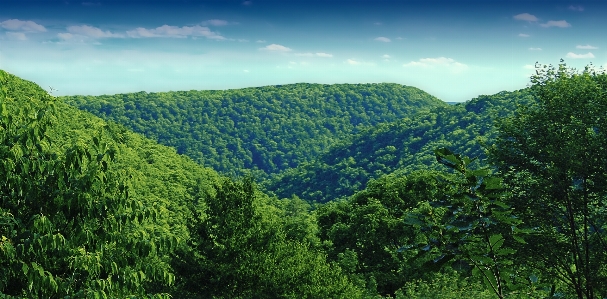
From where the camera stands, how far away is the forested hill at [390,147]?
147375 mm

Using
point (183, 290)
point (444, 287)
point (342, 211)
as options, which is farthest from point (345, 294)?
point (342, 211)

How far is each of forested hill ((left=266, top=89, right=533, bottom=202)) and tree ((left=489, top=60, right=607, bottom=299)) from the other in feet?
356

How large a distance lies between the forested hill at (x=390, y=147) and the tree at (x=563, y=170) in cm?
10847

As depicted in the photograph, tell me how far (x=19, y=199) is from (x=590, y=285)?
67.0ft

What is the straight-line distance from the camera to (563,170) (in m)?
21.6

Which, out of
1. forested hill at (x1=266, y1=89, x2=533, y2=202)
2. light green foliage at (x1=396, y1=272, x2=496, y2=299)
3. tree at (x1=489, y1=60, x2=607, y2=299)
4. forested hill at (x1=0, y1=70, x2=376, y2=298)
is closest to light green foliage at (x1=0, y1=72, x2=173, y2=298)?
forested hill at (x1=0, y1=70, x2=376, y2=298)

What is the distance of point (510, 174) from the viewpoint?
897 inches

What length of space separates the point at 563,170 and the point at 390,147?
14671 cm

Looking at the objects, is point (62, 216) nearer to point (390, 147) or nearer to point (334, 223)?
point (334, 223)

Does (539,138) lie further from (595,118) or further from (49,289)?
(49,289)

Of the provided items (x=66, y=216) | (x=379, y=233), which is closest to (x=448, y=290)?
(x=379, y=233)

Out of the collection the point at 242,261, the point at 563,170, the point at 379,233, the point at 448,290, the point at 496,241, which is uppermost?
the point at 496,241

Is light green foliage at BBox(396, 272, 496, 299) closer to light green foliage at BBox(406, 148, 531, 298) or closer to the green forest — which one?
the green forest

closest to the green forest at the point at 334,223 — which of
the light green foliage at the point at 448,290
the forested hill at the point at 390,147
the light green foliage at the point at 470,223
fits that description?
the light green foliage at the point at 470,223
